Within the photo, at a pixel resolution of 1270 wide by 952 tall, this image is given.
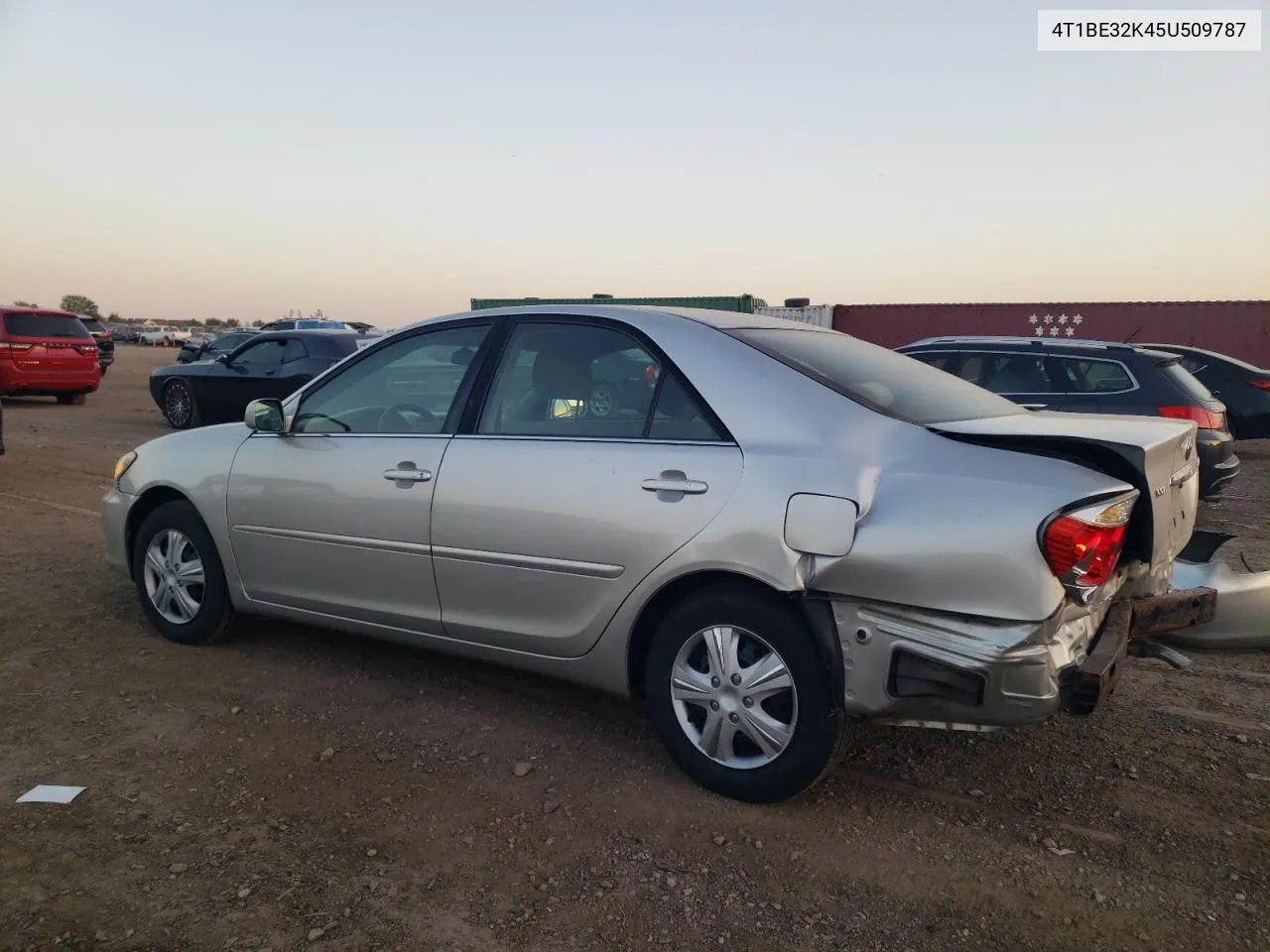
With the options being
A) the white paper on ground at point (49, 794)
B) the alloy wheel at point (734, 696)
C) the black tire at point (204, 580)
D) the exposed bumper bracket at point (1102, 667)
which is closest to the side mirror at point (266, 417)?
the black tire at point (204, 580)

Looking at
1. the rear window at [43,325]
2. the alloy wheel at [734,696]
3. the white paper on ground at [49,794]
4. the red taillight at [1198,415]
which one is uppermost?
the rear window at [43,325]

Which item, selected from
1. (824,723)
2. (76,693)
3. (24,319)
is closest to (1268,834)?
(824,723)

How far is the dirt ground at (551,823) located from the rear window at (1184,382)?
3813 mm

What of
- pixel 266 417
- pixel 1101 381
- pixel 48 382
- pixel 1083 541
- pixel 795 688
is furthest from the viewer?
pixel 48 382

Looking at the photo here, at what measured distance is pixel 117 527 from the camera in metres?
4.86

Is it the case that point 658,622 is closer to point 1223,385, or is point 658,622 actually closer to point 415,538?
point 415,538

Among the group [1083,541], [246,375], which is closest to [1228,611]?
[1083,541]

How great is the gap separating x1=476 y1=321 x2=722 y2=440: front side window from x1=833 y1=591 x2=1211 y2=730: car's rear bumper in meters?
0.84

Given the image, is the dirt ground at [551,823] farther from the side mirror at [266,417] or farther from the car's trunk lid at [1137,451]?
the side mirror at [266,417]

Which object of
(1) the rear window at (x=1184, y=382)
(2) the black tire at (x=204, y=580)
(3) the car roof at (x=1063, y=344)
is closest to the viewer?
(2) the black tire at (x=204, y=580)

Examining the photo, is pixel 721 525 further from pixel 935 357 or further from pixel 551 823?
pixel 935 357

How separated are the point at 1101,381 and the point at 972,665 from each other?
5.88 meters

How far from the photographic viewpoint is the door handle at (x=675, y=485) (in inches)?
122

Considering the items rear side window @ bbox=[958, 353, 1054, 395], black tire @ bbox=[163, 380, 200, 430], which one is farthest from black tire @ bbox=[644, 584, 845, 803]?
black tire @ bbox=[163, 380, 200, 430]
